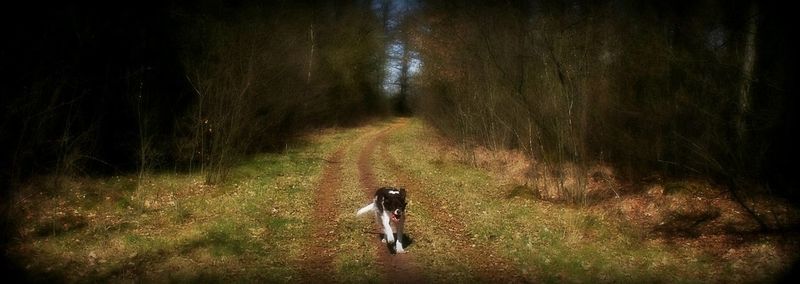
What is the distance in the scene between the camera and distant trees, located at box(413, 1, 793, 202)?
10.8m

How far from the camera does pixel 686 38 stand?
13398mm

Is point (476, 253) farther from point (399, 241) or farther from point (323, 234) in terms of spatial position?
point (323, 234)

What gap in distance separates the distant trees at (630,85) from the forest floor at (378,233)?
1.10 m

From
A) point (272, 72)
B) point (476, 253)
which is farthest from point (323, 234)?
point (272, 72)

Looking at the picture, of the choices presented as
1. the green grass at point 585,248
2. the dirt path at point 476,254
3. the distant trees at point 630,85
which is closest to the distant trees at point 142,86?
the dirt path at point 476,254

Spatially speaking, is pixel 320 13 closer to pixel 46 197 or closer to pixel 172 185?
pixel 172 185

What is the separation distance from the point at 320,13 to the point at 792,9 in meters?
30.8

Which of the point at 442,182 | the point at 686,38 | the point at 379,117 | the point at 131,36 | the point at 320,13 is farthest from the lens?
the point at 379,117

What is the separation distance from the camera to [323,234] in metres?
11.0

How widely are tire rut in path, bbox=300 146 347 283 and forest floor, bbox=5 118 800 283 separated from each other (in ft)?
0.12

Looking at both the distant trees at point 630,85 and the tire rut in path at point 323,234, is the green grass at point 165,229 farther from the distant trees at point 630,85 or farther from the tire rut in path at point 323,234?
the distant trees at point 630,85

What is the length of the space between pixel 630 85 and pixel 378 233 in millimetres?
9987

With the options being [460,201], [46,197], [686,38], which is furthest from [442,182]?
[46,197]

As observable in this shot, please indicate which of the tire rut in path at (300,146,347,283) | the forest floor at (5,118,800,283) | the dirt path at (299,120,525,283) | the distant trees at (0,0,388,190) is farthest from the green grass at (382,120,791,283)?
the distant trees at (0,0,388,190)
